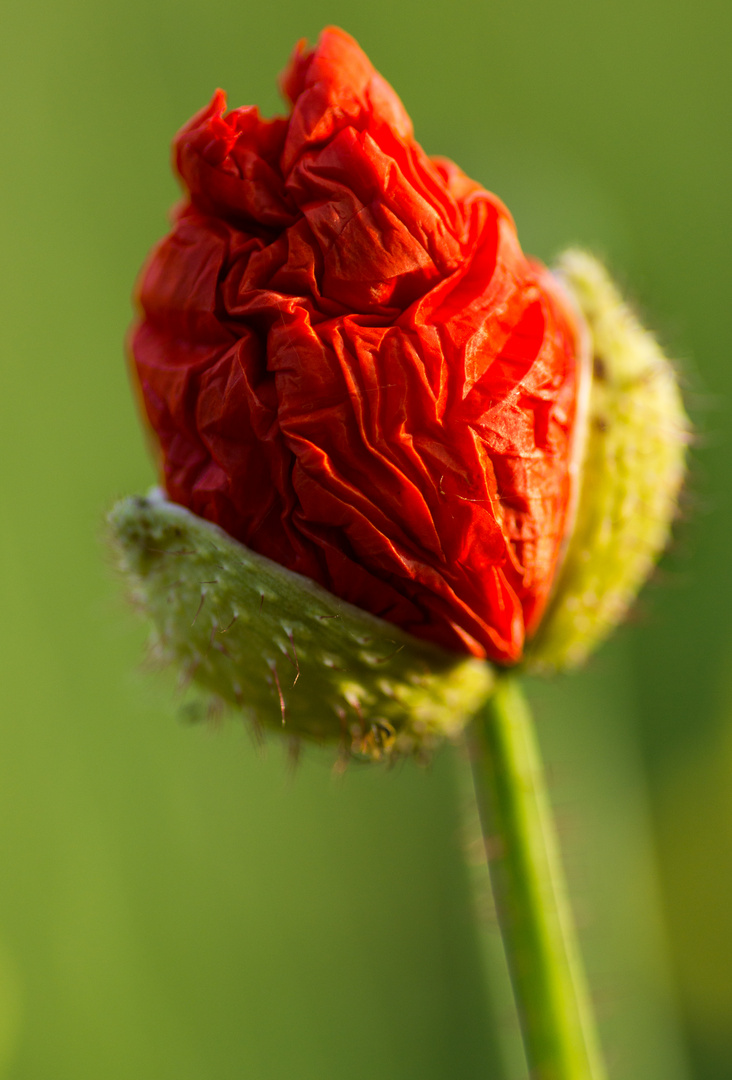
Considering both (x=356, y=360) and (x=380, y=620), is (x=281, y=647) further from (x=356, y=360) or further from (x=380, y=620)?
(x=356, y=360)

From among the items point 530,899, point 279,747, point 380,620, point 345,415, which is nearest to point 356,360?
point 345,415

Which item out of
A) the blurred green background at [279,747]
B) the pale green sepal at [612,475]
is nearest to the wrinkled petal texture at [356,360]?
the pale green sepal at [612,475]

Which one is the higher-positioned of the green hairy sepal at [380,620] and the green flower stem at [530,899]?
the green hairy sepal at [380,620]

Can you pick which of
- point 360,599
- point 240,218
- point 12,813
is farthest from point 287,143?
point 12,813

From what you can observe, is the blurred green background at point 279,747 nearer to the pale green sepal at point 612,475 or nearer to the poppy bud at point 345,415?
the pale green sepal at point 612,475

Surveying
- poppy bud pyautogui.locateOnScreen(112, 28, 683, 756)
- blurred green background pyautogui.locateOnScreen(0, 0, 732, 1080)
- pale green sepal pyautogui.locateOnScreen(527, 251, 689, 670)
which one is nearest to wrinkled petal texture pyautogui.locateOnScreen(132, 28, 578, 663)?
poppy bud pyautogui.locateOnScreen(112, 28, 683, 756)

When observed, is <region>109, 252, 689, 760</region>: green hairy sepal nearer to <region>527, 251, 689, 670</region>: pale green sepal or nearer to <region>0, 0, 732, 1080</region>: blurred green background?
<region>527, 251, 689, 670</region>: pale green sepal

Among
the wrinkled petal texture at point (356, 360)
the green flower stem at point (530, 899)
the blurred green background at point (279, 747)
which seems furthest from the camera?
the blurred green background at point (279, 747)
